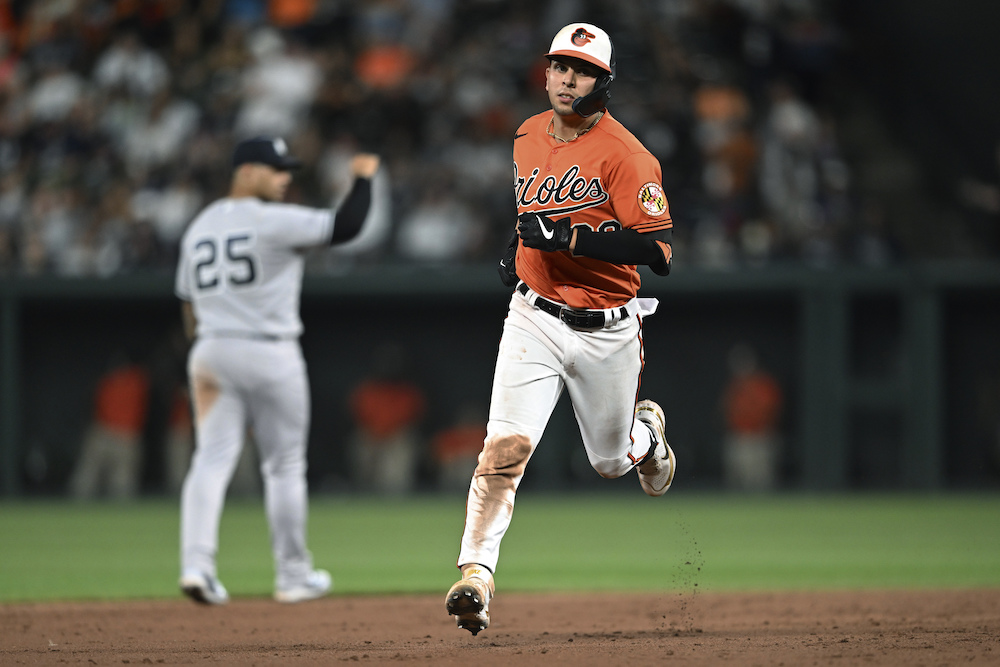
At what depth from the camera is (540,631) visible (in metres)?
5.25

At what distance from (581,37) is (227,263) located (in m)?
2.35

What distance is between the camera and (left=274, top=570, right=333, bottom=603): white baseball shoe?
6355 millimetres

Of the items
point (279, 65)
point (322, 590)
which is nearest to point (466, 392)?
point (279, 65)

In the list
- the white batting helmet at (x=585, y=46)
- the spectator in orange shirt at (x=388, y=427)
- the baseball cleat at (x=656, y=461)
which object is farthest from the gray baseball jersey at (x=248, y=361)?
the spectator in orange shirt at (x=388, y=427)

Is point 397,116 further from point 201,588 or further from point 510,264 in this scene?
point 510,264

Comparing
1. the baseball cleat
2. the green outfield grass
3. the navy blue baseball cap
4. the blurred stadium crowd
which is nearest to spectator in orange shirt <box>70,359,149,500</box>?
the green outfield grass

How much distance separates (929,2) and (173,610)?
12103mm

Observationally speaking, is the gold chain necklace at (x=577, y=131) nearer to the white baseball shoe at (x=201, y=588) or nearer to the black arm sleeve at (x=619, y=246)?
the black arm sleeve at (x=619, y=246)

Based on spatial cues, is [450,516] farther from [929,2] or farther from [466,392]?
[929,2]

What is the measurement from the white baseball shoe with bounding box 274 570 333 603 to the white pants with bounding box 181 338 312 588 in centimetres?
3

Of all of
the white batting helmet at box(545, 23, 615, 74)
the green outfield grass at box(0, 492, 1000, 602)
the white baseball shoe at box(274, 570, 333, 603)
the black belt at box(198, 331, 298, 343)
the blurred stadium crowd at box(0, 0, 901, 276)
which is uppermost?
the blurred stadium crowd at box(0, 0, 901, 276)

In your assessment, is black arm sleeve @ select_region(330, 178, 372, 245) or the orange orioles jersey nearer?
the orange orioles jersey

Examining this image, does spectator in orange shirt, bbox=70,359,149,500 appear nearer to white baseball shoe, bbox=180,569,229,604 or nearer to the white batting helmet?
white baseball shoe, bbox=180,569,229,604

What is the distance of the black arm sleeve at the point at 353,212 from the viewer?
6027 mm
